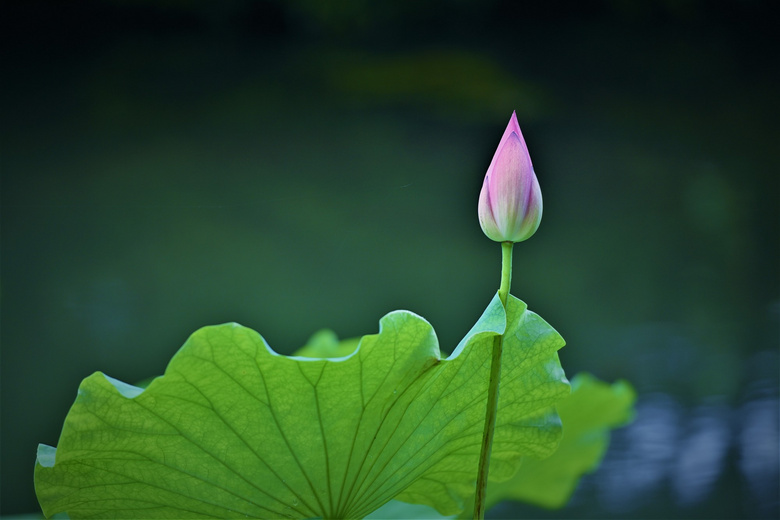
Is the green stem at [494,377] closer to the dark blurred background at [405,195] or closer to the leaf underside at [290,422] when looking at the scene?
the leaf underside at [290,422]

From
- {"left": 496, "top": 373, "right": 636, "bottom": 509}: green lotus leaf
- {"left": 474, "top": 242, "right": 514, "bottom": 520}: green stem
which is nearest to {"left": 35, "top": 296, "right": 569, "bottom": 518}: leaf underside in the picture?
{"left": 474, "top": 242, "right": 514, "bottom": 520}: green stem

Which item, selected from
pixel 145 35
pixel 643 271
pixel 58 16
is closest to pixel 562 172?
pixel 643 271

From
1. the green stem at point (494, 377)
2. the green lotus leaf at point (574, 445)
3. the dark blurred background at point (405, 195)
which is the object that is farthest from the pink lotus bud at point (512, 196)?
the dark blurred background at point (405, 195)

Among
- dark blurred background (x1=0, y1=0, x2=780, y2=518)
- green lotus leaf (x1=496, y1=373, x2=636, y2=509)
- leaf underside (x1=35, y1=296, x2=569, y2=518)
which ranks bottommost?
leaf underside (x1=35, y1=296, x2=569, y2=518)

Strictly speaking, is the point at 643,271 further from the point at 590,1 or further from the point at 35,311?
the point at 35,311

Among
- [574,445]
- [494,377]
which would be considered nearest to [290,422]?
[494,377]

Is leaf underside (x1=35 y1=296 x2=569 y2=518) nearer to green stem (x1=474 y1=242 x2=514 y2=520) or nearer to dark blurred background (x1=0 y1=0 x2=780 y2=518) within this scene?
green stem (x1=474 y1=242 x2=514 y2=520)
